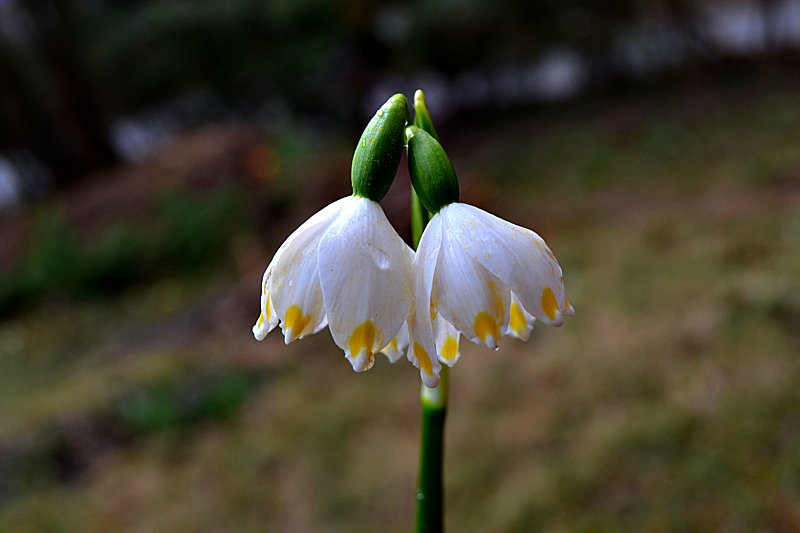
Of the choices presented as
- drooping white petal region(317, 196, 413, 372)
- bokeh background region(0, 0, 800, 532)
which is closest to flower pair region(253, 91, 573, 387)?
drooping white petal region(317, 196, 413, 372)

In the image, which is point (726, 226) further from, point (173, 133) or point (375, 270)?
point (173, 133)

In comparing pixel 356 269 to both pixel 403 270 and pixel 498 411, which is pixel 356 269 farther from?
pixel 498 411

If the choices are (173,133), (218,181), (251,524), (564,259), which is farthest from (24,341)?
(173,133)

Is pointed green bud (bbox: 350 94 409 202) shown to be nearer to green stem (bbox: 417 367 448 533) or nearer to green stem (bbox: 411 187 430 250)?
green stem (bbox: 411 187 430 250)

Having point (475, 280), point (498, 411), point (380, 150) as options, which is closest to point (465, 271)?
point (475, 280)

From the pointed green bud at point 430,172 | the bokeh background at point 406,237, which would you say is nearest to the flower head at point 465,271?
the pointed green bud at point 430,172

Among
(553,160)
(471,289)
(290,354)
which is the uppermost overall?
(471,289)
